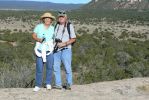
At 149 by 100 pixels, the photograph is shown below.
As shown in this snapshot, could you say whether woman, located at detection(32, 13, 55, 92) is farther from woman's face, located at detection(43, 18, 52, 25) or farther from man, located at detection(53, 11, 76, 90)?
man, located at detection(53, 11, 76, 90)

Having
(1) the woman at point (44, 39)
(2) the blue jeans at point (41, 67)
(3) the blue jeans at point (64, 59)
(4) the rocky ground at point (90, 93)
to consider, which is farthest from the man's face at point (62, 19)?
(4) the rocky ground at point (90, 93)

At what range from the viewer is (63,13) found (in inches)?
417

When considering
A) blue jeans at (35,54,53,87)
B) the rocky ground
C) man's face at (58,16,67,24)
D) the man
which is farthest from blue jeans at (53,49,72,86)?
man's face at (58,16,67,24)

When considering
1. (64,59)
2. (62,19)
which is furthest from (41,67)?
(62,19)

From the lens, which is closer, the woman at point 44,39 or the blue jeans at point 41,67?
the woman at point 44,39

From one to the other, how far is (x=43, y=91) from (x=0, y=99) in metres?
1.08

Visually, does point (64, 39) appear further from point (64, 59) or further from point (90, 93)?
point (90, 93)

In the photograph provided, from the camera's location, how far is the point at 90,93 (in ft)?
36.1

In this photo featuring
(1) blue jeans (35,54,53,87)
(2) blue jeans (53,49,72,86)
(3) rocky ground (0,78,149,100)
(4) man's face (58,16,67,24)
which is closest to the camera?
(3) rocky ground (0,78,149,100)

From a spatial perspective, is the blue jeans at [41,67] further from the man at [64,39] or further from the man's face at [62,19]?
the man's face at [62,19]

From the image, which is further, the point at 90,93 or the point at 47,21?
the point at 90,93

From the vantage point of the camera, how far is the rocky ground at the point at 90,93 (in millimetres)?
10466

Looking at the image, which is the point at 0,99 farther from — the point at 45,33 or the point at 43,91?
the point at 45,33

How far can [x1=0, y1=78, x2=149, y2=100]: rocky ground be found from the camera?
1047cm
